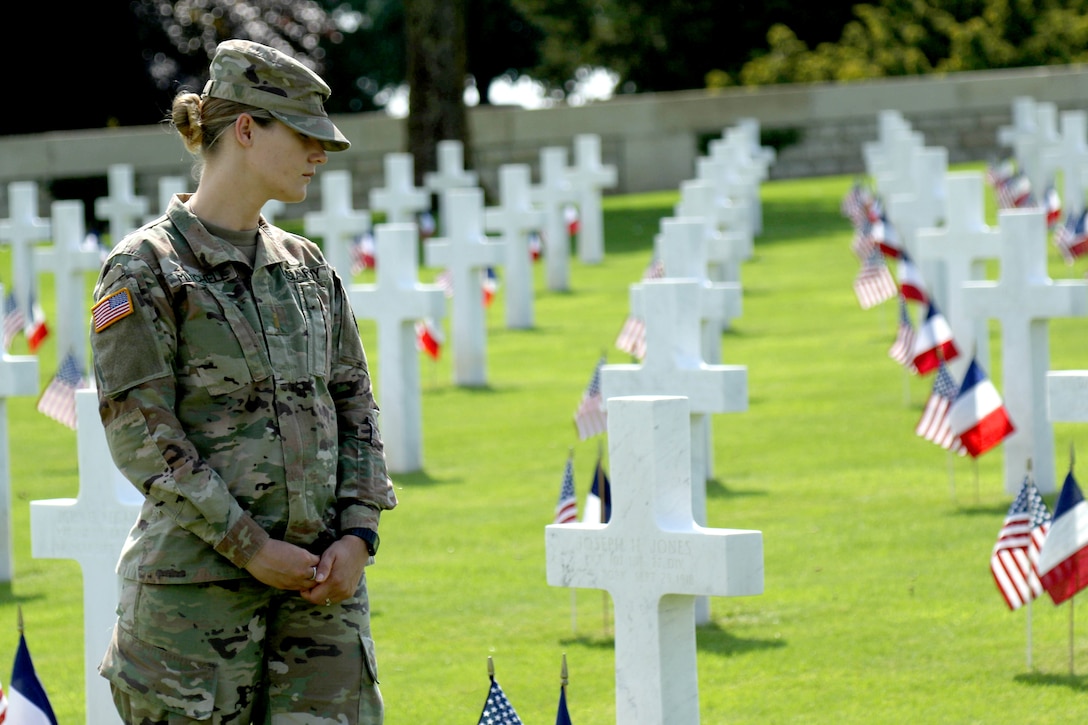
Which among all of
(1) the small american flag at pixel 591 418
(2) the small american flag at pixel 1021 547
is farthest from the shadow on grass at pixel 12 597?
(2) the small american flag at pixel 1021 547

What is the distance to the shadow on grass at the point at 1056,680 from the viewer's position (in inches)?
232

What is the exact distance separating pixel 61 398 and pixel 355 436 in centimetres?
641

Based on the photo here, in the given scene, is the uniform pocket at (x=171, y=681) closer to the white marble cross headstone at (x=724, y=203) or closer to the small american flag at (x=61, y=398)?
the small american flag at (x=61, y=398)

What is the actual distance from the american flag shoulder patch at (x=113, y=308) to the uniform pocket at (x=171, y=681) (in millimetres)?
618

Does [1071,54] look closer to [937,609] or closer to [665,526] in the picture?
[937,609]

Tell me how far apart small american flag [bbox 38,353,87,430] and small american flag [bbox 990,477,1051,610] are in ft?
16.9

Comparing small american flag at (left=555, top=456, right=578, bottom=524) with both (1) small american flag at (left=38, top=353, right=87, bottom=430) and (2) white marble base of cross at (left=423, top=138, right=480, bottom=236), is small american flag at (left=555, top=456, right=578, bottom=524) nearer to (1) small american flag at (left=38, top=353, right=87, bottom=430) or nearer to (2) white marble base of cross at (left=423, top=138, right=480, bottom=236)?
(1) small american flag at (left=38, top=353, right=87, bottom=430)

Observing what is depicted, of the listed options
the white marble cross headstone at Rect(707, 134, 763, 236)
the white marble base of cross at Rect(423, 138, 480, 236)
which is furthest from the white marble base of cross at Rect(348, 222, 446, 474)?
the white marble base of cross at Rect(423, 138, 480, 236)

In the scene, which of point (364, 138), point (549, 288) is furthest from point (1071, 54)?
point (549, 288)

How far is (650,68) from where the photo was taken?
145ft

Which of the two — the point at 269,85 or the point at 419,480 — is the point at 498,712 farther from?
the point at 419,480

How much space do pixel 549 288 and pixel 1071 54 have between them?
61.2ft

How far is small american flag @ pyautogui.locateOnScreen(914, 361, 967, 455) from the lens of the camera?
28.2 feet

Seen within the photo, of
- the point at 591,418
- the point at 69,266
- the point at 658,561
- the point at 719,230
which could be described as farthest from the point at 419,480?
the point at 719,230
